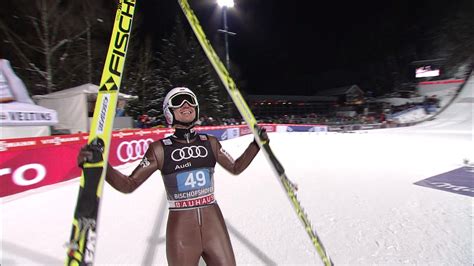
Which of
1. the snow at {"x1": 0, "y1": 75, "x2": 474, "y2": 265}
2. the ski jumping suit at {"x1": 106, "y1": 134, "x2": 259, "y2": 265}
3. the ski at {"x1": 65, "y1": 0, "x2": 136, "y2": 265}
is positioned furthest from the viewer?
the snow at {"x1": 0, "y1": 75, "x2": 474, "y2": 265}

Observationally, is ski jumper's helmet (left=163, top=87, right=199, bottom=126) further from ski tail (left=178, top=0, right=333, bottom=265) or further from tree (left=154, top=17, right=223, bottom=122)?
tree (left=154, top=17, right=223, bottom=122)

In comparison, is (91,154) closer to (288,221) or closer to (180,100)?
(180,100)

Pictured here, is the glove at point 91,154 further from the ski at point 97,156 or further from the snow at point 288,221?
the snow at point 288,221

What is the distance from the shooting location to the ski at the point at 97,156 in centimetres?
208

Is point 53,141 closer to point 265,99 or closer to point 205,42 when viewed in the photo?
point 205,42

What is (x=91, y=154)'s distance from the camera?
2217 mm

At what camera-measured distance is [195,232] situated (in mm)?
2781

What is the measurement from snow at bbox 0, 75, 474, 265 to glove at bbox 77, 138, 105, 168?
2.25 metres

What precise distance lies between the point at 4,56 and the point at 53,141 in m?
17.9

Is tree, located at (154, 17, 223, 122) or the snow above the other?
tree, located at (154, 17, 223, 122)

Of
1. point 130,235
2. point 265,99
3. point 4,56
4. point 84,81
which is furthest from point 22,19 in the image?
point 265,99

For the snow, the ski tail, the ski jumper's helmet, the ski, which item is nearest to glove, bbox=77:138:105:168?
the ski

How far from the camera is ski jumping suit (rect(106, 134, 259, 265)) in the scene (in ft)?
8.95

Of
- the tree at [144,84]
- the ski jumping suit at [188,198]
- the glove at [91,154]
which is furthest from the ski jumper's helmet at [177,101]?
the tree at [144,84]
